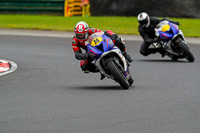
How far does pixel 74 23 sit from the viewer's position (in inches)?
1038

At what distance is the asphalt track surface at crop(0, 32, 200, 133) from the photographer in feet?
21.4

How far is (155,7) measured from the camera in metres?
27.5

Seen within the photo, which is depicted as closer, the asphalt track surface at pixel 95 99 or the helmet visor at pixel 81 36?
the asphalt track surface at pixel 95 99

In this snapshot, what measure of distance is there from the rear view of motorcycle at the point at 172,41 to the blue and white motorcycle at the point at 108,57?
471 centimetres

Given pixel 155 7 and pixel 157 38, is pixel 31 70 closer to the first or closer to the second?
pixel 157 38

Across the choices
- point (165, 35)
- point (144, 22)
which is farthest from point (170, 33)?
point (144, 22)

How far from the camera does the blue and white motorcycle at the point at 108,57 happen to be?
959cm

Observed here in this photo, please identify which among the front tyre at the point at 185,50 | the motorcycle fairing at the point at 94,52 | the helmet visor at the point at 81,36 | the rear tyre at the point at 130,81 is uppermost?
the helmet visor at the point at 81,36

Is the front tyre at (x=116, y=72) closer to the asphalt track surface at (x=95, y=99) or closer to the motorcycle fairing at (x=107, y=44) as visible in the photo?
the asphalt track surface at (x=95, y=99)

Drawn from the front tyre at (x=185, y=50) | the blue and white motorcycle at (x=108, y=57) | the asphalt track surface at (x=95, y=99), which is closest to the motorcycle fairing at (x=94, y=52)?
the blue and white motorcycle at (x=108, y=57)

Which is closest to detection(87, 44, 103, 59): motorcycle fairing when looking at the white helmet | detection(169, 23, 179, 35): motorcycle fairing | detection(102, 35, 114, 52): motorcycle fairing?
detection(102, 35, 114, 52): motorcycle fairing

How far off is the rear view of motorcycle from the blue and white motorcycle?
4715mm

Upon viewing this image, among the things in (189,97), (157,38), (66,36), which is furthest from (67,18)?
(189,97)

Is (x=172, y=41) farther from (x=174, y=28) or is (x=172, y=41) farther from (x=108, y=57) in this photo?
(x=108, y=57)
